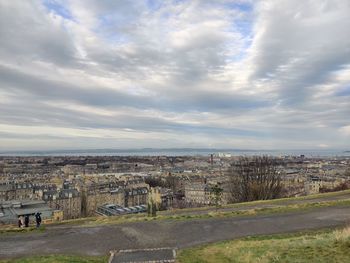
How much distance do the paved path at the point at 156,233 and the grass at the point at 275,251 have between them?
121cm

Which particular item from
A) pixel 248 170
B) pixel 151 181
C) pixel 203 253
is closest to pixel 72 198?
pixel 151 181

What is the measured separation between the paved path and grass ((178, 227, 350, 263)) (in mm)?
1208

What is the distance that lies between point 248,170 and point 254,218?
53.8 feet

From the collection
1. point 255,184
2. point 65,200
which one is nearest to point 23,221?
point 255,184

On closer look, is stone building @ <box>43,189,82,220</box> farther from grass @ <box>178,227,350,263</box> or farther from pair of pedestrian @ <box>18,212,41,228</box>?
grass @ <box>178,227,350,263</box>

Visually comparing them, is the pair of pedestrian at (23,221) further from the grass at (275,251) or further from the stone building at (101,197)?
the stone building at (101,197)

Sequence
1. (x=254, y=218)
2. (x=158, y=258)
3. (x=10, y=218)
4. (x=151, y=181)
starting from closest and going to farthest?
(x=158, y=258) < (x=254, y=218) < (x=10, y=218) < (x=151, y=181)

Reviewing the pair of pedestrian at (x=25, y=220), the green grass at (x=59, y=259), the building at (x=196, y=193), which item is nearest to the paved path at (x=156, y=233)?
the green grass at (x=59, y=259)

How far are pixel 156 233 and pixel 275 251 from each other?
5.21 m

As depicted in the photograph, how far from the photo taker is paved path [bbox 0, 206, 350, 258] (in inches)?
503

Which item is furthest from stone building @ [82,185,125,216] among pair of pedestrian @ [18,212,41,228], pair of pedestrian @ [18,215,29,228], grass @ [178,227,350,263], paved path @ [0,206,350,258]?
grass @ [178,227,350,263]

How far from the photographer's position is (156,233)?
568 inches

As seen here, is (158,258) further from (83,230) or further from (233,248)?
(83,230)

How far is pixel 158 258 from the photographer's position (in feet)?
36.2
